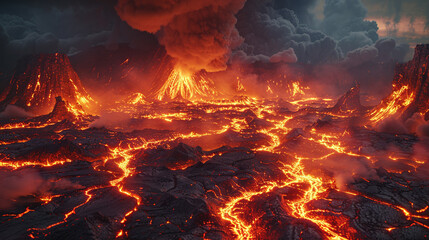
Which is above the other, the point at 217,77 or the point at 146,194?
the point at 217,77

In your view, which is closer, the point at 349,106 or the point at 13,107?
the point at 13,107

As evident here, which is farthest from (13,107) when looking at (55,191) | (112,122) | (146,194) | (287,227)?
(287,227)

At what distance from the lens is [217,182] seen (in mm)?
20047

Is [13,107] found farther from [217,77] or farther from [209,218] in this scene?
[217,77]

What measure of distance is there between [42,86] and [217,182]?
188 feet

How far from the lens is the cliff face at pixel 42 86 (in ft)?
175

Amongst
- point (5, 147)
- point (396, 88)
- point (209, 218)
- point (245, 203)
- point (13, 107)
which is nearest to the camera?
point (209, 218)

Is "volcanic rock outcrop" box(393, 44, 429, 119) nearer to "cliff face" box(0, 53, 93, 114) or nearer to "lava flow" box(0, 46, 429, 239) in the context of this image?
"lava flow" box(0, 46, 429, 239)

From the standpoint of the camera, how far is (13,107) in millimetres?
49625

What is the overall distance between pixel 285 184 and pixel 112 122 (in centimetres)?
3757

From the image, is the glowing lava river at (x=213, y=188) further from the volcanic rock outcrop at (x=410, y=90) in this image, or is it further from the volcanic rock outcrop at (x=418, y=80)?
the volcanic rock outcrop at (x=410, y=90)

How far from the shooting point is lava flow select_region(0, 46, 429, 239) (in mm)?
13586

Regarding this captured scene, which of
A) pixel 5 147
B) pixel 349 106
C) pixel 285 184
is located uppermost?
pixel 349 106

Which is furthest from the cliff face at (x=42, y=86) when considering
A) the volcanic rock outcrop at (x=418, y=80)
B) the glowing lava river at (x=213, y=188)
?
the volcanic rock outcrop at (x=418, y=80)
